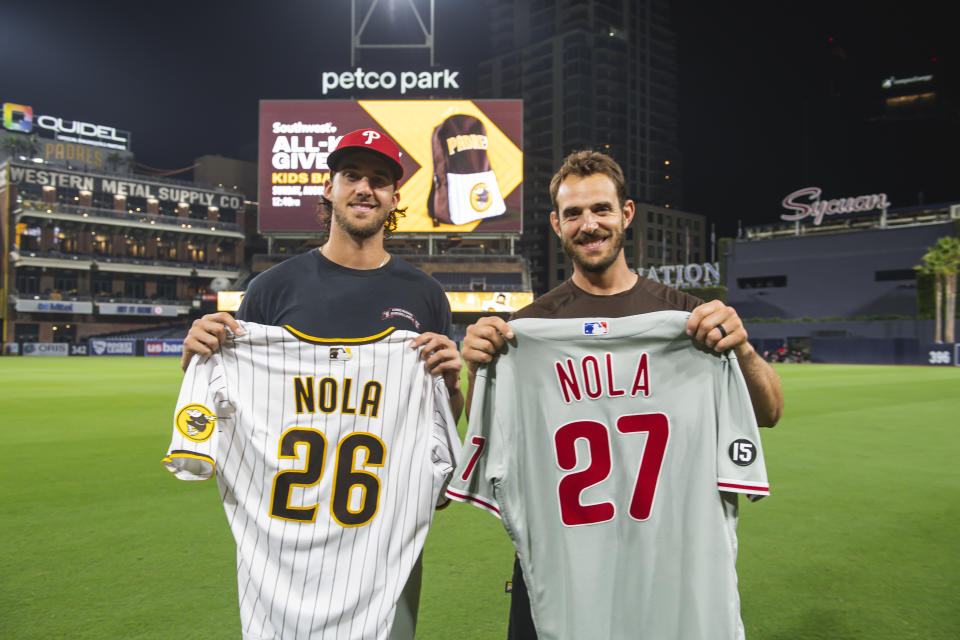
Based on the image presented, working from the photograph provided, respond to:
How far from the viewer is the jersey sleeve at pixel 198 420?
7.84 feet

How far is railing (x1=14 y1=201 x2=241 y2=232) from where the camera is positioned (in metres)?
51.5

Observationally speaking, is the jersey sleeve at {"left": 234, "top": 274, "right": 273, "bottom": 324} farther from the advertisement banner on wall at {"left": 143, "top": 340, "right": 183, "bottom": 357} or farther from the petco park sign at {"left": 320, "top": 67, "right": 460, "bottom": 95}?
the advertisement banner on wall at {"left": 143, "top": 340, "right": 183, "bottom": 357}

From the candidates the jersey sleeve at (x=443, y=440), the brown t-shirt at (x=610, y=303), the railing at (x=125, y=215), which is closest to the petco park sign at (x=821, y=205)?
the railing at (x=125, y=215)

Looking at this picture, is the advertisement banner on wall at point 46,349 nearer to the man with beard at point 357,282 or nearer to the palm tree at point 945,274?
the man with beard at point 357,282

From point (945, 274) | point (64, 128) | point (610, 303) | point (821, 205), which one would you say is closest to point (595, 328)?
point (610, 303)

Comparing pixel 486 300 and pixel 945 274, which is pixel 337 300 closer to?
pixel 486 300

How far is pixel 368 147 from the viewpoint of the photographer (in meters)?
2.75

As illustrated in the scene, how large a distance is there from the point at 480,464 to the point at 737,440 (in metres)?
0.94

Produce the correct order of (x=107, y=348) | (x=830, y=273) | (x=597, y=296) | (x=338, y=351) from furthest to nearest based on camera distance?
(x=830, y=273) → (x=107, y=348) → (x=597, y=296) → (x=338, y=351)

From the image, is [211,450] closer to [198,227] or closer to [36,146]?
[198,227]

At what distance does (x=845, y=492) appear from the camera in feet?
19.1

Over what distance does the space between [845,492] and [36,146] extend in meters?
69.4

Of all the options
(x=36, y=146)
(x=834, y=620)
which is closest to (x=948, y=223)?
(x=834, y=620)

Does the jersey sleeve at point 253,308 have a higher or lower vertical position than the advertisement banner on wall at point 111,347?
higher
